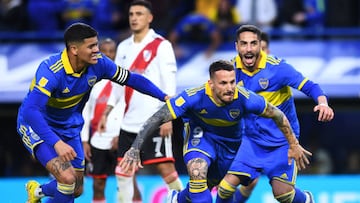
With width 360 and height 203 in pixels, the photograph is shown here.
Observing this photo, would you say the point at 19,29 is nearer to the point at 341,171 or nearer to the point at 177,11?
the point at 177,11

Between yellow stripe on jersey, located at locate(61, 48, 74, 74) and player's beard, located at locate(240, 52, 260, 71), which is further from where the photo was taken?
player's beard, located at locate(240, 52, 260, 71)

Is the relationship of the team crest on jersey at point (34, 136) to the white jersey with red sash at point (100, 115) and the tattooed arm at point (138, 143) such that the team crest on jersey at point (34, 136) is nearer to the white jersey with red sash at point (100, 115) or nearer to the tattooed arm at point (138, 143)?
the tattooed arm at point (138, 143)

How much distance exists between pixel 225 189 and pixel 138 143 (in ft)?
4.04

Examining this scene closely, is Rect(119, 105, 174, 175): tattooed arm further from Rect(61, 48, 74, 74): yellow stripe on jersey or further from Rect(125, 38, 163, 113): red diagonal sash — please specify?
Rect(125, 38, 163, 113): red diagonal sash

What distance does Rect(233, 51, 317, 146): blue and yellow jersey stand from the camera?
10.8 meters

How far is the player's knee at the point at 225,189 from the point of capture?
35.6 feet

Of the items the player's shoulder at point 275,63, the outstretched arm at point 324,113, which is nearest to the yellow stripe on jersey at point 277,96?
the player's shoulder at point 275,63

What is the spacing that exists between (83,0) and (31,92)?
244 inches

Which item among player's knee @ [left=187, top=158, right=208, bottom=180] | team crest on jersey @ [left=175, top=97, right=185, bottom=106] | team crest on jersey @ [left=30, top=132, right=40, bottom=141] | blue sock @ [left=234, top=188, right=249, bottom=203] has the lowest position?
blue sock @ [left=234, top=188, right=249, bottom=203]

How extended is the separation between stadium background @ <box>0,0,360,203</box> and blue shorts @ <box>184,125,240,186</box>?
11.1ft

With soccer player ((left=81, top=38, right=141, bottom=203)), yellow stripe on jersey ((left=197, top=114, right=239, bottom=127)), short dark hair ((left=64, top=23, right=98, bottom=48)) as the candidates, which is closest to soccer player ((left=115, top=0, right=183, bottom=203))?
soccer player ((left=81, top=38, right=141, bottom=203))

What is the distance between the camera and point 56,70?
10.1m

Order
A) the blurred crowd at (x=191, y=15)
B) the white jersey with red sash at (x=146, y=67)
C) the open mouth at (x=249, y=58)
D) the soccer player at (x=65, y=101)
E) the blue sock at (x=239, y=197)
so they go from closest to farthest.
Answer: the soccer player at (x=65, y=101)
the open mouth at (x=249, y=58)
the white jersey with red sash at (x=146, y=67)
the blue sock at (x=239, y=197)
the blurred crowd at (x=191, y=15)

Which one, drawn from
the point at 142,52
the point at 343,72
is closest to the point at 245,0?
the point at 343,72
